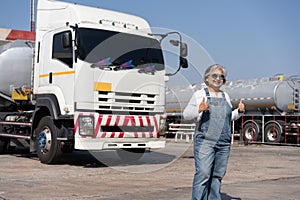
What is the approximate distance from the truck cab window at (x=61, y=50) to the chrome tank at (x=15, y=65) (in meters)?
1.86

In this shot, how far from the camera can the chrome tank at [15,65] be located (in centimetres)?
1236

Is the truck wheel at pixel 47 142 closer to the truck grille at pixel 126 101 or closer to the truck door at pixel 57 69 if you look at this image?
the truck door at pixel 57 69

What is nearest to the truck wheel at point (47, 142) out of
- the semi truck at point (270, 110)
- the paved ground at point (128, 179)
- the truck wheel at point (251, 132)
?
the paved ground at point (128, 179)

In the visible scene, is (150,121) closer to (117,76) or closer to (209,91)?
(117,76)

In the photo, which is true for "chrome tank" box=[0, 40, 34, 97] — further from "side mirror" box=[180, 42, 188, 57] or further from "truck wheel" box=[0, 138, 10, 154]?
"side mirror" box=[180, 42, 188, 57]

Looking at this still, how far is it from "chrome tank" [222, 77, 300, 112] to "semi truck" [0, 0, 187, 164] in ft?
44.4

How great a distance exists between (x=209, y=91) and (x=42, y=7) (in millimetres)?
7206

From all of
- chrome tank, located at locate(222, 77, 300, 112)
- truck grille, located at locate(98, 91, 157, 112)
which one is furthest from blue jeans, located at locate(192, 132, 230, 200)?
chrome tank, located at locate(222, 77, 300, 112)

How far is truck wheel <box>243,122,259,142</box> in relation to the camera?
24.5m

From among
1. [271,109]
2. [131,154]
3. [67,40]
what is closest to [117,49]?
[67,40]

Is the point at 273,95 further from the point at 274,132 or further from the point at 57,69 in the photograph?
the point at 57,69

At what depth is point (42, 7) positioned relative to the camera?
1144 cm

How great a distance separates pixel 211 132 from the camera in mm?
5305

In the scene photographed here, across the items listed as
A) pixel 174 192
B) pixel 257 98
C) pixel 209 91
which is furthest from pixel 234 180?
pixel 257 98
